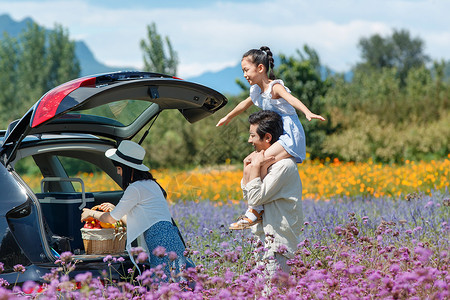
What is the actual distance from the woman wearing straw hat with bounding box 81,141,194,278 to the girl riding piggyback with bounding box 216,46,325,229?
0.51 meters

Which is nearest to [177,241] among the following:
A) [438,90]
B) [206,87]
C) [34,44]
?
[206,87]

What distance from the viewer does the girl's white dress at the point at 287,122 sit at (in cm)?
405

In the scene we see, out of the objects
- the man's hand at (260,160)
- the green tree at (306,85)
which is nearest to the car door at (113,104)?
the man's hand at (260,160)

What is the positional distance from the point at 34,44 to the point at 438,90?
88.2ft

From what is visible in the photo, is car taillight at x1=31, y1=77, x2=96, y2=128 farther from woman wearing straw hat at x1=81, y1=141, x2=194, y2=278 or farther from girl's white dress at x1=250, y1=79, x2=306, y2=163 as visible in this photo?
girl's white dress at x1=250, y1=79, x2=306, y2=163

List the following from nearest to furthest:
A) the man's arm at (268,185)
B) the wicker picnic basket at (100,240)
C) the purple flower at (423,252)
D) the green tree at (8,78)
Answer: the purple flower at (423,252) → the man's arm at (268,185) → the wicker picnic basket at (100,240) → the green tree at (8,78)

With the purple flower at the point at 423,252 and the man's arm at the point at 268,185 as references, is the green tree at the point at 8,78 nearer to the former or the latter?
the man's arm at the point at 268,185

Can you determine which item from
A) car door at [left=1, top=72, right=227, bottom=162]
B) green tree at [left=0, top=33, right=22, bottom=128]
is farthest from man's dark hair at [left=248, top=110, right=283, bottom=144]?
green tree at [left=0, top=33, right=22, bottom=128]

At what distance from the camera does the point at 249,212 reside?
4.09 m

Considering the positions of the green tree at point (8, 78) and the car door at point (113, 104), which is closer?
the car door at point (113, 104)

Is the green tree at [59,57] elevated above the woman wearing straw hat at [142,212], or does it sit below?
above

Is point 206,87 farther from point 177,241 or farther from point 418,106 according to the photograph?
point 418,106

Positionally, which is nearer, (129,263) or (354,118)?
(129,263)

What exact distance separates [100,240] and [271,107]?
161 centimetres
